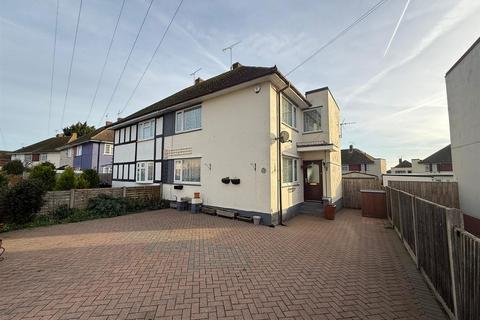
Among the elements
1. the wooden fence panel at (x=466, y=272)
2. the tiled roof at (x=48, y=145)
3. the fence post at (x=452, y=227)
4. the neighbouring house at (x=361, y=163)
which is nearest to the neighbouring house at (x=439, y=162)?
the neighbouring house at (x=361, y=163)

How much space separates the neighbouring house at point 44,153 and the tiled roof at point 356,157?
5117 cm

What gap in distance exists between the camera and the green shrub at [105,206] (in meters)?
10.6

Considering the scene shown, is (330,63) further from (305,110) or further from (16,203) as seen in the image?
(16,203)

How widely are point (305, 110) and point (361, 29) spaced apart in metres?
6.23

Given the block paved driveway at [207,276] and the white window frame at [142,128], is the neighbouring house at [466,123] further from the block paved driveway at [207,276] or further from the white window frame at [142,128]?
the white window frame at [142,128]

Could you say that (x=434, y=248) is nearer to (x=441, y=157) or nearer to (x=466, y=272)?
(x=466, y=272)

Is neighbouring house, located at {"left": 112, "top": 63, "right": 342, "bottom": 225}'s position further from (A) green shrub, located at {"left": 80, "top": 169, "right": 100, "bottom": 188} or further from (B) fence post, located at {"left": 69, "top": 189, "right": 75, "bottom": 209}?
(A) green shrub, located at {"left": 80, "top": 169, "right": 100, "bottom": 188}

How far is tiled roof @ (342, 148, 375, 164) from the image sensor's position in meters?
40.4

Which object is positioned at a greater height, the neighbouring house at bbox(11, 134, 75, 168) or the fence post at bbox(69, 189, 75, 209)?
the neighbouring house at bbox(11, 134, 75, 168)

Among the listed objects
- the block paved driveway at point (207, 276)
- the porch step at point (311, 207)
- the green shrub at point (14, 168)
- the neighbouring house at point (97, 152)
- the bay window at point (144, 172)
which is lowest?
the block paved driveway at point (207, 276)

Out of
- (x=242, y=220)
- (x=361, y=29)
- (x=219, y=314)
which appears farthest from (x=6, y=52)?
(x=361, y=29)

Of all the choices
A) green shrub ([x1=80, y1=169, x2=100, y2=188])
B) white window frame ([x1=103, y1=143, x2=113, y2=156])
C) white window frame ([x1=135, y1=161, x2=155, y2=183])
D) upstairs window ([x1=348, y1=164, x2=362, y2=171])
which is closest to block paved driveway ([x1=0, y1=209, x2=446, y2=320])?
white window frame ([x1=135, y1=161, x2=155, y2=183])

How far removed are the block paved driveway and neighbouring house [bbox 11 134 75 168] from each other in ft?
130

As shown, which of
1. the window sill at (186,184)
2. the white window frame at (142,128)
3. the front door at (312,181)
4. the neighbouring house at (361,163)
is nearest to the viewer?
the window sill at (186,184)
